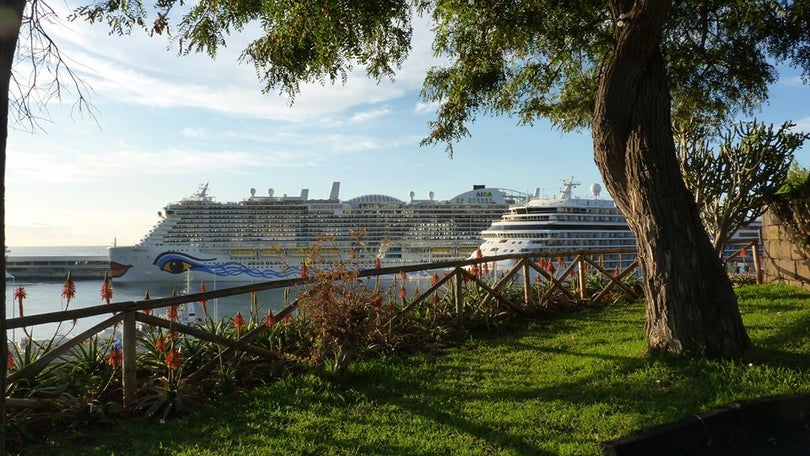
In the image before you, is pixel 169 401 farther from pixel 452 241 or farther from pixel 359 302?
pixel 452 241

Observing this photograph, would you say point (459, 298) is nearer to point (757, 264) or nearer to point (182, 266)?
point (757, 264)

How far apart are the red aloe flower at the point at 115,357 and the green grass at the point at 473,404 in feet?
2.01

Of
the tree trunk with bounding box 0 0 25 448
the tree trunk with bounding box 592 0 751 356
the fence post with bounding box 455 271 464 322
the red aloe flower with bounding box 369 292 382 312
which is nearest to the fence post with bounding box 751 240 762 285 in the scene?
the tree trunk with bounding box 592 0 751 356

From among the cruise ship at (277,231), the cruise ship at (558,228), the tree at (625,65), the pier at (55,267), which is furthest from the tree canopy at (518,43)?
the pier at (55,267)

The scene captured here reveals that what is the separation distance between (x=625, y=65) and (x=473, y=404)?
326 centimetres

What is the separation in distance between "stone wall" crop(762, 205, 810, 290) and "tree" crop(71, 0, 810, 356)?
2159 mm

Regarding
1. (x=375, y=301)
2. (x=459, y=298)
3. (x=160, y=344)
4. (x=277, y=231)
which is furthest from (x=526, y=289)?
(x=277, y=231)

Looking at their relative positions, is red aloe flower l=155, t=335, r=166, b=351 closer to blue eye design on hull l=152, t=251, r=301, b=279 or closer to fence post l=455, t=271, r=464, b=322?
fence post l=455, t=271, r=464, b=322

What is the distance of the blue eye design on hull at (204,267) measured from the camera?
39.0 m

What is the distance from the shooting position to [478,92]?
759cm

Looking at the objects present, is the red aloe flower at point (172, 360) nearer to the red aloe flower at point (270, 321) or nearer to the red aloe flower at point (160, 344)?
the red aloe flower at point (160, 344)

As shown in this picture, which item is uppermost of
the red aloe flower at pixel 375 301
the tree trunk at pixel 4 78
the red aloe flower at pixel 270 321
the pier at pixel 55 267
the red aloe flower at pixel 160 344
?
the tree trunk at pixel 4 78

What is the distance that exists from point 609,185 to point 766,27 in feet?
12.1

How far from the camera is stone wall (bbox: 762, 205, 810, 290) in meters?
8.52
